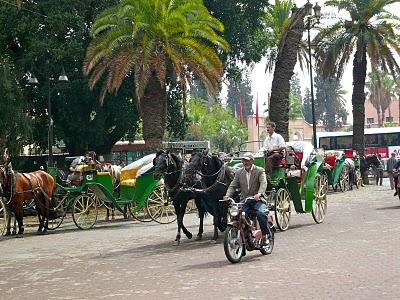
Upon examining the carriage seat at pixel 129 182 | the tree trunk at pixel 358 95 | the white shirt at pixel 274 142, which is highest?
the tree trunk at pixel 358 95

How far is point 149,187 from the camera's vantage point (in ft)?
57.9

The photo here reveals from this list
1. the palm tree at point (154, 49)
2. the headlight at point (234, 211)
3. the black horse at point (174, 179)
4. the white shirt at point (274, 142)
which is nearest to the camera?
the headlight at point (234, 211)

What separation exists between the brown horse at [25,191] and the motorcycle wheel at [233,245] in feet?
25.7

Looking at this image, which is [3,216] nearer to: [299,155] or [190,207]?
[190,207]

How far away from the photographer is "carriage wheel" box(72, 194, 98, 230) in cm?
1780

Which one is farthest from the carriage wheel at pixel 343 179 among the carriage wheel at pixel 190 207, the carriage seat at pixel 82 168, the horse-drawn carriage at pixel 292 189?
the carriage seat at pixel 82 168

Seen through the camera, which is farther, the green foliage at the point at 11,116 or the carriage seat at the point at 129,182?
the green foliage at the point at 11,116

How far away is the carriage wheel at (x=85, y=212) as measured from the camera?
17.8 metres

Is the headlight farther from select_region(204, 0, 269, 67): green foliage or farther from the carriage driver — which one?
select_region(204, 0, 269, 67): green foliage

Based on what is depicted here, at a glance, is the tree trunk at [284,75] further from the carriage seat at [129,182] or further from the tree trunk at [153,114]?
the carriage seat at [129,182]

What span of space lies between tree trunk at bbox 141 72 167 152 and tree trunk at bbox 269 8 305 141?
4.57 metres

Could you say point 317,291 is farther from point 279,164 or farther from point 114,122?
point 114,122

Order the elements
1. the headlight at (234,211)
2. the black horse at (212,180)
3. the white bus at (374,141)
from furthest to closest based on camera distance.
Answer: the white bus at (374,141) → the black horse at (212,180) → the headlight at (234,211)

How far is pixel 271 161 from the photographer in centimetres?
1438
